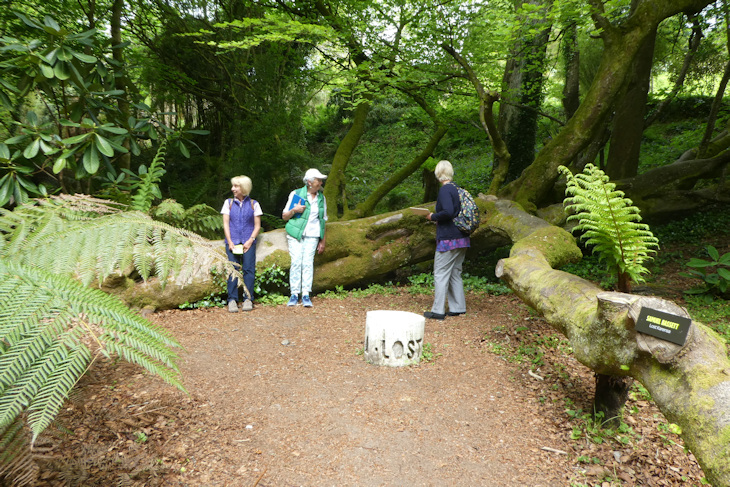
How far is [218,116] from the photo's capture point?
38.9 ft

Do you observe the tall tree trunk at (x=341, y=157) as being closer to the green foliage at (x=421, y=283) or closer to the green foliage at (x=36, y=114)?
the green foliage at (x=421, y=283)

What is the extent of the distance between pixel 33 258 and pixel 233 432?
177cm

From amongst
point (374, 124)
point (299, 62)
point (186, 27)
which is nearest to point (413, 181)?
point (374, 124)

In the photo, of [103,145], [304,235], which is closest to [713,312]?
[304,235]

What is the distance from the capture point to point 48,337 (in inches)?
52.0

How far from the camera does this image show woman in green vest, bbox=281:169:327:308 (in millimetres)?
6258

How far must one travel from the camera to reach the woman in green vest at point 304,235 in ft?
20.5

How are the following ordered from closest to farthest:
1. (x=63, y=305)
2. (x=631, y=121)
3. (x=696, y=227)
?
(x=63, y=305)
(x=631, y=121)
(x=696, y=227)

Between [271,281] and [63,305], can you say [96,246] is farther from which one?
[271,281]

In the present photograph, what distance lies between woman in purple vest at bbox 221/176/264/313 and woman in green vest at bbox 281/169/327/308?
0.54m

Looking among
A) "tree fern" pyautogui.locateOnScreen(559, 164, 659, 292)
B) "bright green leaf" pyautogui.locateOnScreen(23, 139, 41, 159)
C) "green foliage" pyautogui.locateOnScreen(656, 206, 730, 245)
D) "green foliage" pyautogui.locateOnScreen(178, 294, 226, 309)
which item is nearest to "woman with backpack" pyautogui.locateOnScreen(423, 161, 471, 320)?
"tree fern" pyautogui.locateOnScreen(559, 164, 659, 292)

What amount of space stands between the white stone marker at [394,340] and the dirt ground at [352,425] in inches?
4.5

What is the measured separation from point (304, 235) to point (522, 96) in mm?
6386

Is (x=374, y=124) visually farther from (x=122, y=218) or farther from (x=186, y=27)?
(x=122, y=218)
